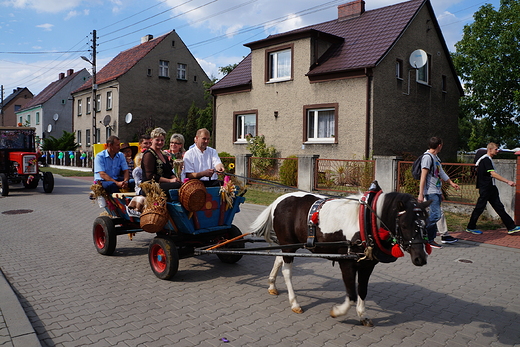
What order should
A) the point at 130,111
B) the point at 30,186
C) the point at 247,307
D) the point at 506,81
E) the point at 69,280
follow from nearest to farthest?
the point at 247,307 → the point at 69,280 → the point at 30,186 → the point at 506,81 → the point at 130,111

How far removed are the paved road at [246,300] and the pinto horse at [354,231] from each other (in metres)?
0.42

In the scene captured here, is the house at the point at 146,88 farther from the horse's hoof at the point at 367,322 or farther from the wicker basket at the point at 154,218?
the horse's hoof at the point at 367,322

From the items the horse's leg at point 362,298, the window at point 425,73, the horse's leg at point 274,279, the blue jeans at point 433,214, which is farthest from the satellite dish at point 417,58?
the horse's leg at point 362,298

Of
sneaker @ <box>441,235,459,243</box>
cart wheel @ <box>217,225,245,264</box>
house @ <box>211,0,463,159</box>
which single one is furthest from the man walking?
house @ <box>211,0,463,159</box>

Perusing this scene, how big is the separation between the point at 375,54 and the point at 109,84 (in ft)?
79.5

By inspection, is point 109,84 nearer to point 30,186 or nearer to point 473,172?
point 30,186

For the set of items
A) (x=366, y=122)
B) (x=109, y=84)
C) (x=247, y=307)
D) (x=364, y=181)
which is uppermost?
(x=109, y=84)

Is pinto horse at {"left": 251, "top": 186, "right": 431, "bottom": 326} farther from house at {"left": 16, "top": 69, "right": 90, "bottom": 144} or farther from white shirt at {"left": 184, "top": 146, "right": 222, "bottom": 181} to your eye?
house at {"left": 16, "top": 69, "right": 90, "bottom": 144}

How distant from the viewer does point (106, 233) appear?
6.52m

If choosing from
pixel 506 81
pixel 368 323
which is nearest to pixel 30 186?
pixel 368 323

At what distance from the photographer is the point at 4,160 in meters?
16.1

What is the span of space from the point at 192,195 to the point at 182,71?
33.9 metres

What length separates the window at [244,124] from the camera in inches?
860

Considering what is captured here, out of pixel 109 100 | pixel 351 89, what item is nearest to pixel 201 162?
pixel 351 89
